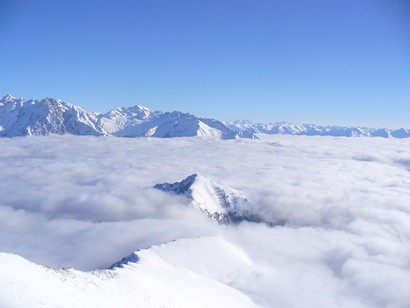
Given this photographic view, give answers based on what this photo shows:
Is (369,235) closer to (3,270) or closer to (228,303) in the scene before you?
(228,303)

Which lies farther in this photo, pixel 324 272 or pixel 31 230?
pixel 31 230

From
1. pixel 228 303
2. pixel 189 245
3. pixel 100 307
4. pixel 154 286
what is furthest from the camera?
pixel 189 245

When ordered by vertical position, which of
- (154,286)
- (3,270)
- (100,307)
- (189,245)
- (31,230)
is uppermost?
(3,270)

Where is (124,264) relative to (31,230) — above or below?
above

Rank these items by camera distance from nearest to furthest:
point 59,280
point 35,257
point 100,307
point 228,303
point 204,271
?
point 100,307 < point 59,280 < point 228,303 < point 204,271 < point 35,257

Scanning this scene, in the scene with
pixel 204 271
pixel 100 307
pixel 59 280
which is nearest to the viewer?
pixel 100 307

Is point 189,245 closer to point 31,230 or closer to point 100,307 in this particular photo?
point 100,307

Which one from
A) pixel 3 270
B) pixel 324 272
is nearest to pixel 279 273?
pixel 324 272

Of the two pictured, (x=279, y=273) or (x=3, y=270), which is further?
(x=279, y=273)

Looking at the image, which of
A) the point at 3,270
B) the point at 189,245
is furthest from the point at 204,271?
the point at 3,270
